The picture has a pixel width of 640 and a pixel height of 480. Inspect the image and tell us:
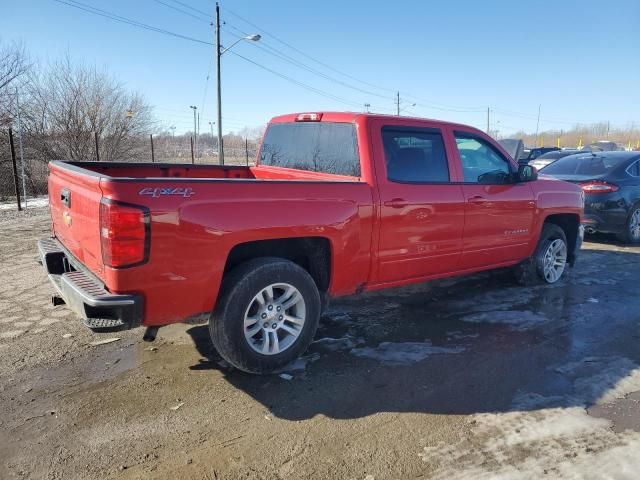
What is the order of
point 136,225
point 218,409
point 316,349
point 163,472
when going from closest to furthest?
point 163,472 → point 136,225 → point 218,409 → point 316,349

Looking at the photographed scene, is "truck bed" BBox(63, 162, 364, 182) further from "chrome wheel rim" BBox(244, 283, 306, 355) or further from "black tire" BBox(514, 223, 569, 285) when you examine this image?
"black tire" BBox(514, 223, 569, 285)

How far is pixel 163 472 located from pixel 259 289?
1.29 m

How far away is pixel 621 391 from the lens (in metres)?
3.36

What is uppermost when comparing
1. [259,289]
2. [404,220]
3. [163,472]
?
[404,220]

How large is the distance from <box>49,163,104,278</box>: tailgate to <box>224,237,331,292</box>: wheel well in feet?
2.93

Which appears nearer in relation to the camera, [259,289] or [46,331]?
[259,289]

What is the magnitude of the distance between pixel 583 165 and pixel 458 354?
6.81 metres

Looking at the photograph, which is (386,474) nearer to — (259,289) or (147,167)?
(259,289)

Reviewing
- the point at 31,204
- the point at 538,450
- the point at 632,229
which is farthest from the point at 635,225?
the point at 31,204

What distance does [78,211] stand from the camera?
3236 millimetres

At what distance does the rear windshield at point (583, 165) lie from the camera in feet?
28.6

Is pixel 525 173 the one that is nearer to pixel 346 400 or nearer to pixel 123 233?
pixel 346 400

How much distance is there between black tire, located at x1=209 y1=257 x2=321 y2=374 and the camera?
3254 mm

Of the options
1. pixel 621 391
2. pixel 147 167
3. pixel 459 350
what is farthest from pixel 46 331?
pixel 621 391
